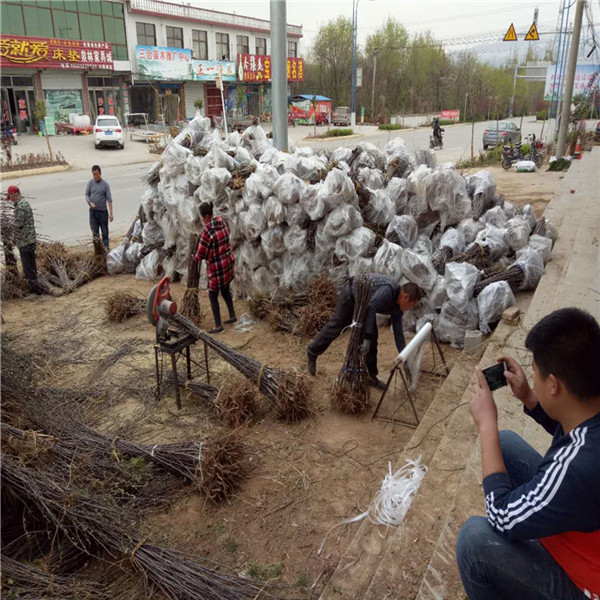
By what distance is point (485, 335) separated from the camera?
18.1 ft

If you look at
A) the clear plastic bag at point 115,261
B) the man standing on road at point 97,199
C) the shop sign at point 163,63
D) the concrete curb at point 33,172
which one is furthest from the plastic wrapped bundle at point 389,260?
the shop sign at point 163,63

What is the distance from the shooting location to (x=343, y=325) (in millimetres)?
4848

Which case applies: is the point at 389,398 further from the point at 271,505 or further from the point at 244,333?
the point at 244,333

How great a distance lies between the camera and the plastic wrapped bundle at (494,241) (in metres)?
6.46

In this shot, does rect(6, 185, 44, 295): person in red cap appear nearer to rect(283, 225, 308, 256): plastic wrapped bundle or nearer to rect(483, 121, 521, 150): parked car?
rect(283, 225, 308, 256): plastic wrapped bundle

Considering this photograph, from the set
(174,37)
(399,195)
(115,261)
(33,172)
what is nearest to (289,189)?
(399,195)

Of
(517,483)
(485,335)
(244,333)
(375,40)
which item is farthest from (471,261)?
(375,40)

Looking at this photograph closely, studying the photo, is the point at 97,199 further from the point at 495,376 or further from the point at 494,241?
the point at 495,376

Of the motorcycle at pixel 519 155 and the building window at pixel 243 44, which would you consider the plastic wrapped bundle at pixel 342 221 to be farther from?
the building window at pixel 243 44

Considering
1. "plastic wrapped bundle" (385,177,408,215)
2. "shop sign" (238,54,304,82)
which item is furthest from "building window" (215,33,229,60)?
"plastic wrapped bundle" (385,177,408,215)

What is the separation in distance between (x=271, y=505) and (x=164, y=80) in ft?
115

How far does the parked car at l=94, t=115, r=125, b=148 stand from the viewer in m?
24.4

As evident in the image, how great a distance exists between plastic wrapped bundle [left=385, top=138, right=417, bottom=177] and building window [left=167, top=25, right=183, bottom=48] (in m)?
30.6

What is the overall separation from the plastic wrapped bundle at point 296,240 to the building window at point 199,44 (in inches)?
1355
